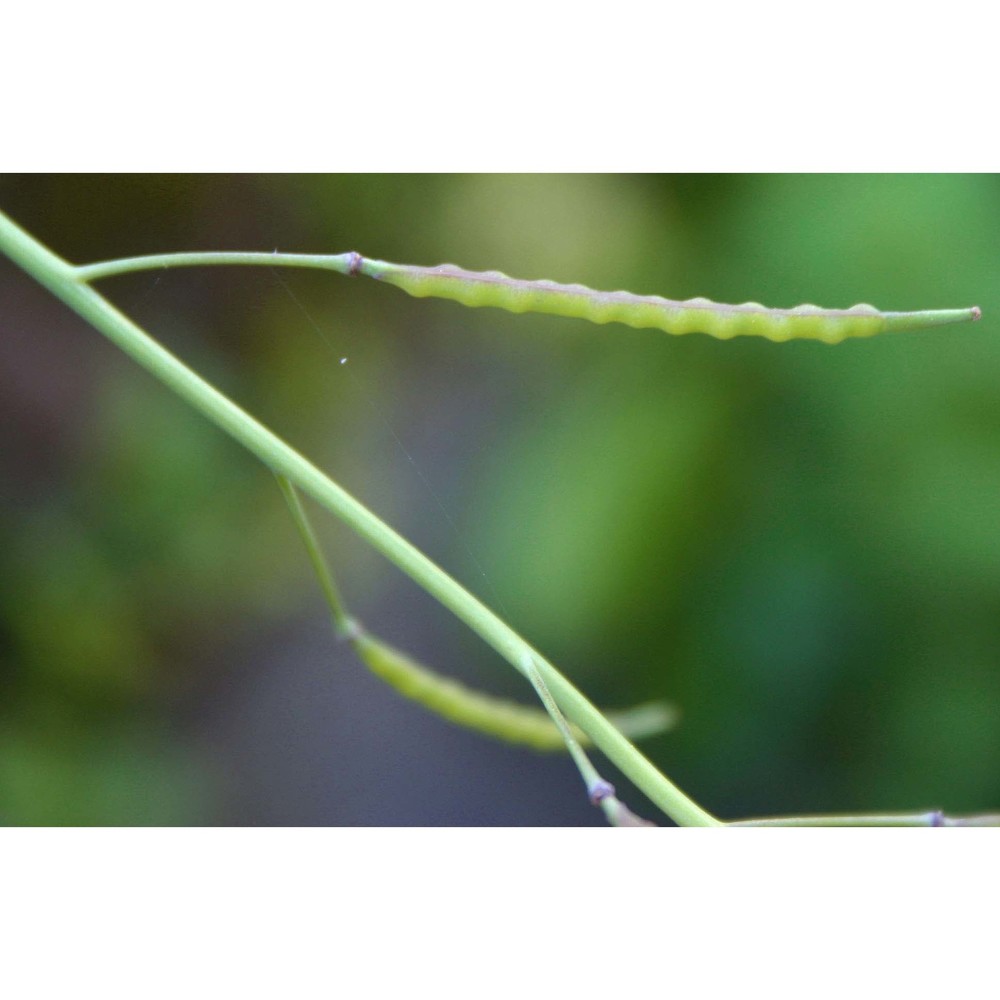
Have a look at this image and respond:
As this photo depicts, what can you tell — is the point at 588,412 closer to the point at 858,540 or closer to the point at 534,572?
the point at 534,572

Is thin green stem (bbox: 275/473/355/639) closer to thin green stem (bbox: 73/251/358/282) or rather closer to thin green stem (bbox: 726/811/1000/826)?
thin green stem (bbox: 73/251/358/282)

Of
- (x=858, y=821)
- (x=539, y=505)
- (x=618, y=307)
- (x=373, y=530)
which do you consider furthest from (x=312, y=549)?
(x=539, y=505)

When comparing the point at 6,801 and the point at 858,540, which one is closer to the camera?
the point at 6,801

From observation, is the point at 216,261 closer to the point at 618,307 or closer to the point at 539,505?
the point at 618,307

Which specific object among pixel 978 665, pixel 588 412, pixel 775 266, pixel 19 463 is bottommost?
pixel 978 665

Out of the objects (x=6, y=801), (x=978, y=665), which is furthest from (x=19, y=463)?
(x=978, y=665)

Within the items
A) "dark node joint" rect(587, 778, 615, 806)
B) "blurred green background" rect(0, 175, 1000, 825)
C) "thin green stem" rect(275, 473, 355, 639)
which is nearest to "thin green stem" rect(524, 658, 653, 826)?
"dark node joint" rect(587, 778, 615, 806)

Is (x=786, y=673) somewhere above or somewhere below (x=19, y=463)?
below
